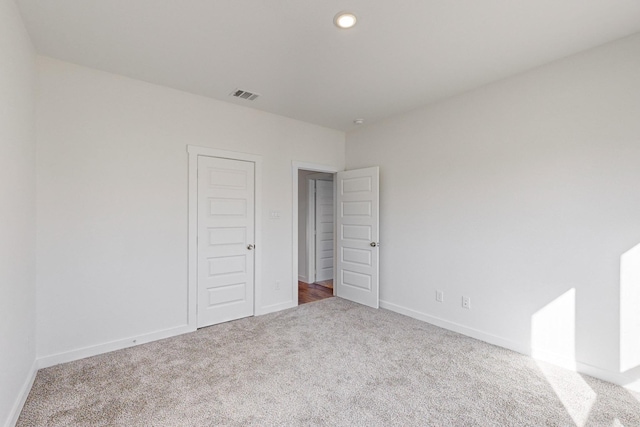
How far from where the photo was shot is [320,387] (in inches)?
87.9

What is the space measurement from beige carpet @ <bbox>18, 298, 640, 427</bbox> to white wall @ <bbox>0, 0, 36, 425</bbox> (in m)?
0.29

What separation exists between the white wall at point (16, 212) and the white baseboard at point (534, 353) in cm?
368

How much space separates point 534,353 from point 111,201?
425 cm

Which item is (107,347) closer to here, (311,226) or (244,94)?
(244,94)

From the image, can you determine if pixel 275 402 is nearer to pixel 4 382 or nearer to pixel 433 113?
pixel 4 382

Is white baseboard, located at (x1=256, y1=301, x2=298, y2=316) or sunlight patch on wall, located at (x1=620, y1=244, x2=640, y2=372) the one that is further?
white baseboard, located at (x1=256, y1=301, x2=298, y2=316)

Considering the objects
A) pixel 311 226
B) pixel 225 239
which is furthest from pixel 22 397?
pixel 311 226

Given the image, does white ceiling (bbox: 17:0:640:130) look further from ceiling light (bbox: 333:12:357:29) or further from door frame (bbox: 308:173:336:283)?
door frame (bbox: 308:173:336:283)

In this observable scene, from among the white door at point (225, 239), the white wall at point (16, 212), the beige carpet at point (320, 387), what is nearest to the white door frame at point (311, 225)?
the white door at point (225, 239)

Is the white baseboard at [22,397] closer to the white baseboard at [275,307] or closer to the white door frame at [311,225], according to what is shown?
the white baseboard at [275,307]

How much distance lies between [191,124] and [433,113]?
287cm

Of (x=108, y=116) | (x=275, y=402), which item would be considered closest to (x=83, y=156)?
(x=108, y=116)

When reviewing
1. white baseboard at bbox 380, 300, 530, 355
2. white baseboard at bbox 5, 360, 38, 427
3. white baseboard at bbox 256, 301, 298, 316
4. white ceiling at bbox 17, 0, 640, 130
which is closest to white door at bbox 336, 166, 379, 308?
white baseboard at bbox 380, 300, 530, 355

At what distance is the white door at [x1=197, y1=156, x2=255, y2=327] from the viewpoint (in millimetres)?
3422
